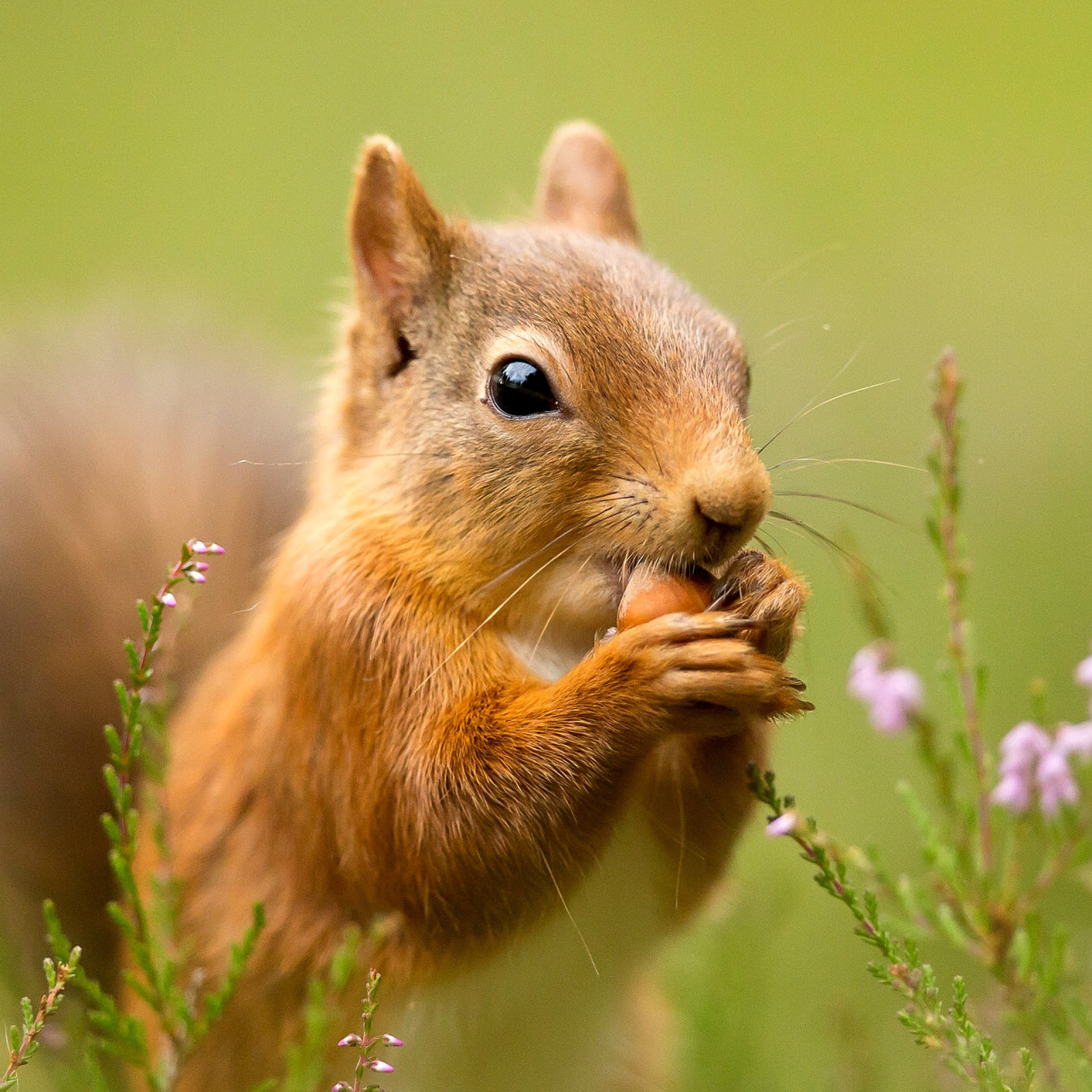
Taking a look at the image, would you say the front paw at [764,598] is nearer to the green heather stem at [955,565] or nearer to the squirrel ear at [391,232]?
the green heather stem at [955,565]

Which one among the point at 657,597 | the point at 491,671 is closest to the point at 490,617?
the point at 491,671

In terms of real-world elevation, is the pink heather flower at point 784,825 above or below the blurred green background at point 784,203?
below

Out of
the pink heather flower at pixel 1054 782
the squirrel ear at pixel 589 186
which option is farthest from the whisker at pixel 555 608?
the squirrel ear at pixel 589 186

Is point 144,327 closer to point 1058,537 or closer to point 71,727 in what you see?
point 71,727

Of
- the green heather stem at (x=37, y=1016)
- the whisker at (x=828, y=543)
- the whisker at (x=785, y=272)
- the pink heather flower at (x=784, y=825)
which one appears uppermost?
the whisker at (x=785, y=272)

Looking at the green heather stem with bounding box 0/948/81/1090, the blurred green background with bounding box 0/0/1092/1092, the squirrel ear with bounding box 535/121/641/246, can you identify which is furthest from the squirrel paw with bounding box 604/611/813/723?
the blurred green background with bounding box 0/0/1092/1092

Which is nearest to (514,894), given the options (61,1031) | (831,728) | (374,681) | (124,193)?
(374,681)
